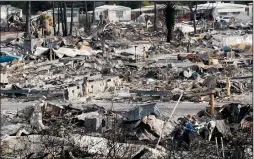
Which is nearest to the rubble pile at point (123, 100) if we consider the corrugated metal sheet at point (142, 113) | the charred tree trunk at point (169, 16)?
the corrugated metal sheet at point (142, 113)

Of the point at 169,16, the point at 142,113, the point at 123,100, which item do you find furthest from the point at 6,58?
the point at 142,113

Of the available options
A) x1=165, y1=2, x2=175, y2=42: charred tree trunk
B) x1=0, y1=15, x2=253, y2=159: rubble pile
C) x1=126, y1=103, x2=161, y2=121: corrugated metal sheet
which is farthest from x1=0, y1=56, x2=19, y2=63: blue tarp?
x1=126, y1=103, x2=161, y2=121: corrugated metal sheet

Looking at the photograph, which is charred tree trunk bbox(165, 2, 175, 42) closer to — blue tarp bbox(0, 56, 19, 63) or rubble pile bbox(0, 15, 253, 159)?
rubble pile bbox(0, 15, 253, 159)

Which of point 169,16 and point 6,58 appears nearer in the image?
point 6,58

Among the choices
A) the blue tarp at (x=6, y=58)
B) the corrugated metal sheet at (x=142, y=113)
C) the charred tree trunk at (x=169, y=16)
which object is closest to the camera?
the corrugated metal sheet at (x=142, y=113)

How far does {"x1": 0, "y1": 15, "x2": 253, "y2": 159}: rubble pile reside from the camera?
6922 mm

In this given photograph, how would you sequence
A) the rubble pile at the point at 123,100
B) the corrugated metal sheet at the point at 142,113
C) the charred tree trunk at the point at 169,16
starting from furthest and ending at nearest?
the charred tree trunk at the point at 169,16, the corrugated metal sheet at the point at 142,113, the rubble pile at the point at 123,100

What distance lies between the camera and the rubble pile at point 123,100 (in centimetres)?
692

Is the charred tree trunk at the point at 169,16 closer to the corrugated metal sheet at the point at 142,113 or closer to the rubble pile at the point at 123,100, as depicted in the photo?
the rubble pile at the point at 123,100

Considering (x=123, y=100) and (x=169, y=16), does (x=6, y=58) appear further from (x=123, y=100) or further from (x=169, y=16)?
(x=169, y=16)

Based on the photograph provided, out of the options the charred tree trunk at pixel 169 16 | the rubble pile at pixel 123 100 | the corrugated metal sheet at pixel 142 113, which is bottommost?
the rubble pile at pixel 123 100

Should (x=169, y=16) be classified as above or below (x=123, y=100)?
above

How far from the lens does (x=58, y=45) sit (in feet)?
67.2

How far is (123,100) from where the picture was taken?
36.5 ft
